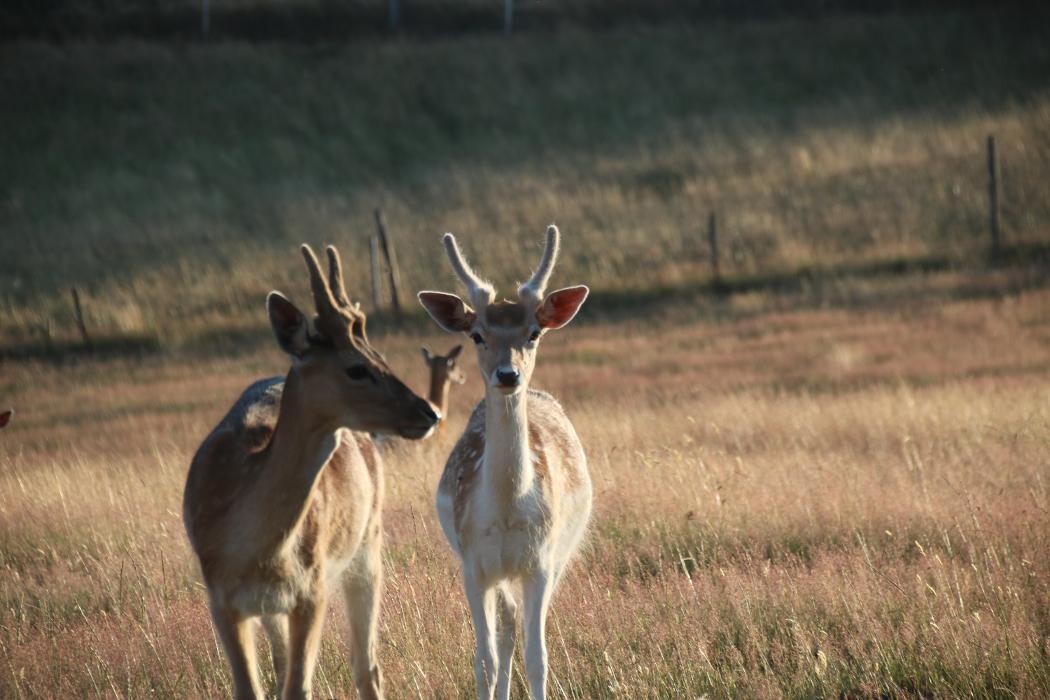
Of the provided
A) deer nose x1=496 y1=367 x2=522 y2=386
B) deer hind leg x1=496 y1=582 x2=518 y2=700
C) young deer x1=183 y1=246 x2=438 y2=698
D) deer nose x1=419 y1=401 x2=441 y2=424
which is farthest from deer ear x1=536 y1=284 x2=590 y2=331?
deer hind leg x1=496 y1=582 x2=518 y2=700

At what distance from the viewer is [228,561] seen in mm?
5840

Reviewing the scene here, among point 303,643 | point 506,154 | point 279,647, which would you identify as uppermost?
point 303,643

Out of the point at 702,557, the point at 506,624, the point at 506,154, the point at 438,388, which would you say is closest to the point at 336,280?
the point at 506,624

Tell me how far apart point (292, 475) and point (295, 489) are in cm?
6

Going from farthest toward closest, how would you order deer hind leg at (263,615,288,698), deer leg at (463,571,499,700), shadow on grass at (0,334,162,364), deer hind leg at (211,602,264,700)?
shadow on grass at (0,334,162,364)
deer hind leg at (263,615,288,698)
deer leg at (463,571,499,700)
deer hind leg at (211,602,264,700)

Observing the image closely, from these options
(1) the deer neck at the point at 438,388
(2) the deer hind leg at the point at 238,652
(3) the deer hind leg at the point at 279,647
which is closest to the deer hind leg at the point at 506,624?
(3) the deer hind leg at the point at 279,647

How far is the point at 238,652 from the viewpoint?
5.80m

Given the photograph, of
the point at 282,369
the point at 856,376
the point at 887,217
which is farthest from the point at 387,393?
the point at 887,217

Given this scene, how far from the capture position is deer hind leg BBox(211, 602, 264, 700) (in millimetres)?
5805

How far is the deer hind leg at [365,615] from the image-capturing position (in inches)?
254

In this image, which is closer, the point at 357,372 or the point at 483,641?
the point at 357,372

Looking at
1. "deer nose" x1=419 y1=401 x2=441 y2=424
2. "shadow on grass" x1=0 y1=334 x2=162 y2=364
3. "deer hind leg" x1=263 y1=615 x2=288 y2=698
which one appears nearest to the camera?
"deer nose" x1=419 y1=401 x2=441 y2=424

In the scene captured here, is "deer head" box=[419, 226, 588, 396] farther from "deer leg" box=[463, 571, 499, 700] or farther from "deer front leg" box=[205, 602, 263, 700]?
"deer front leg" box=[205, 602, 263, 700]

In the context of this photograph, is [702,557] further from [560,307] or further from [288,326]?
[288,326]
